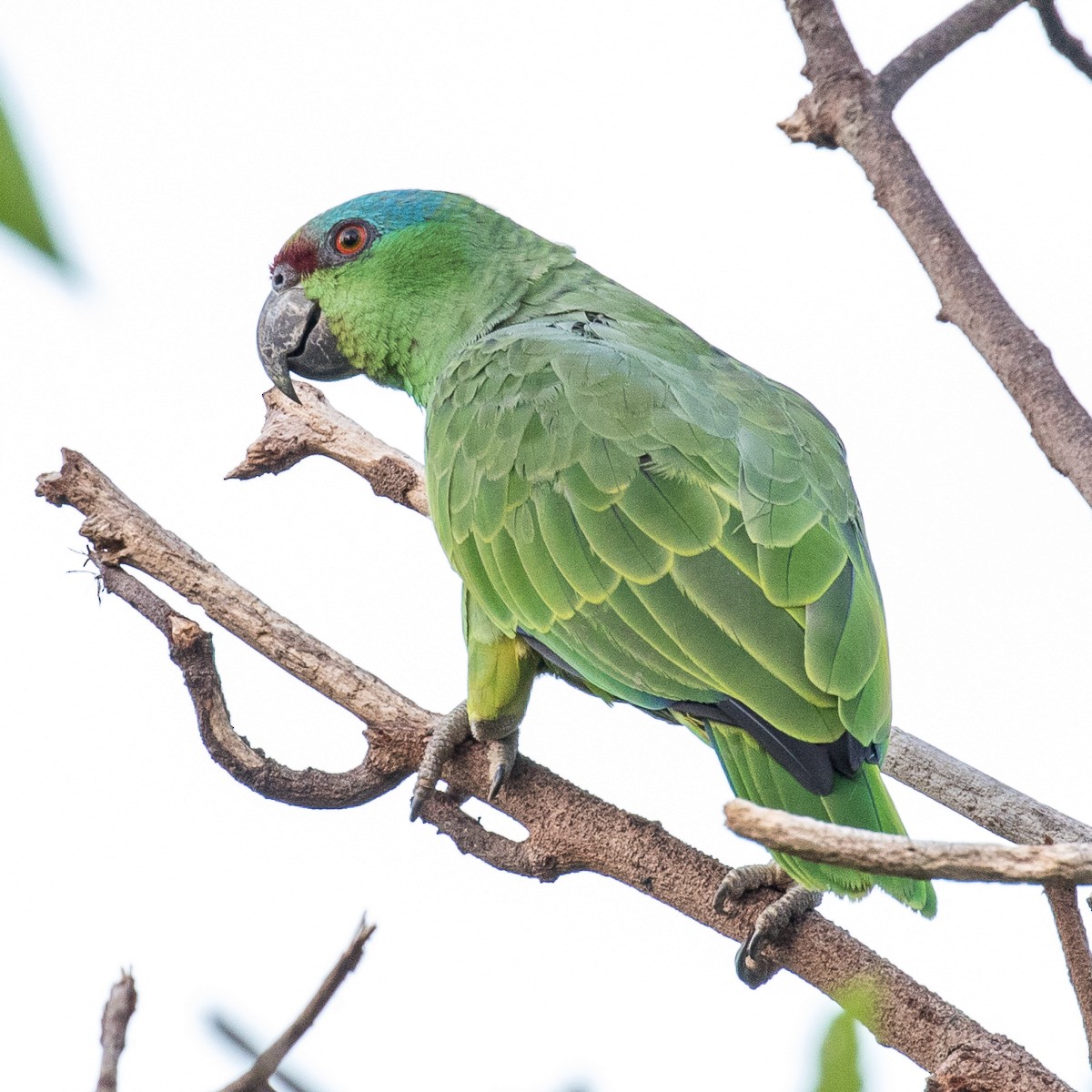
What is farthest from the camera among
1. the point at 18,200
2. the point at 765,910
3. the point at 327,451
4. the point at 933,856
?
the point at 327,451

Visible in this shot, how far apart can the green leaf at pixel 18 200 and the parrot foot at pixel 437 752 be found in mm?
2322

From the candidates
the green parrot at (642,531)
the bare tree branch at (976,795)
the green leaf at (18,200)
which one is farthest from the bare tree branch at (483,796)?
the green leaf at (18,200)

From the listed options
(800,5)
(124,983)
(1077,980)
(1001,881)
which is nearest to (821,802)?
(1077,980)

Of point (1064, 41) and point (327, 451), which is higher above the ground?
point (1064, 41)

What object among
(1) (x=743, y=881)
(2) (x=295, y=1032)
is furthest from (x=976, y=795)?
(2) (x=295, y=1032)

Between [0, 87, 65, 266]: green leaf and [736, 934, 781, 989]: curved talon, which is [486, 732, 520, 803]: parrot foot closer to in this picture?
Answer: [736, 934, 781, 989]: curved talon

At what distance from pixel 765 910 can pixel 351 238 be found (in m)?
2.29

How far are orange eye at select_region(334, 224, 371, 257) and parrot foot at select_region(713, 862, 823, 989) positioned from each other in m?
2.15

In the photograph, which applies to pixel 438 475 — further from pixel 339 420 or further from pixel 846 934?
pixel 846 934

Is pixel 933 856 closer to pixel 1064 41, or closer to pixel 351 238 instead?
pixel 1064 41

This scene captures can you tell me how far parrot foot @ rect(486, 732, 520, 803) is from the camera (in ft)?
8.45

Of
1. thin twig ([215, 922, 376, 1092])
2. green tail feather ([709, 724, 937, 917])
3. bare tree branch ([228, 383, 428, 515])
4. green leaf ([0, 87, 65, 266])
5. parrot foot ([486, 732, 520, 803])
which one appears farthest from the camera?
bare tree branch ([228, 383, 428, 515])

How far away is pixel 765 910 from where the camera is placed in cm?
220

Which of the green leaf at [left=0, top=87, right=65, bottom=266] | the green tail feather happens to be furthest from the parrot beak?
the green leaf at [left=0, top=87, right=65, bottom=266]
